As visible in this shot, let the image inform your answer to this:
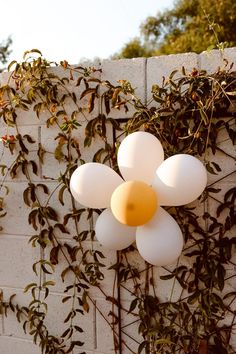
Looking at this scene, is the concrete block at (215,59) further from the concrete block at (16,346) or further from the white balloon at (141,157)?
the concrete block at (16,346)

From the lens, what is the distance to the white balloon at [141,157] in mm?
1397

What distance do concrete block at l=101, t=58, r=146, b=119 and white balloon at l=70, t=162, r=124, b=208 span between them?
1.10ft

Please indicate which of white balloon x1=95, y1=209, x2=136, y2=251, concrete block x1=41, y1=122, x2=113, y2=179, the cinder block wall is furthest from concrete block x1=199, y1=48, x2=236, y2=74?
white balloon x1=95, y1=209, x2=136, y2=251

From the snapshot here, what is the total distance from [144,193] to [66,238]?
0.65 meters

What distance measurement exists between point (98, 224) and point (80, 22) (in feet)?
16.5

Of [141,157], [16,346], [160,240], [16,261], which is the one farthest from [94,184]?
[16,346]

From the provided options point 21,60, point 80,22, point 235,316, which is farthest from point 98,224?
point 80,22

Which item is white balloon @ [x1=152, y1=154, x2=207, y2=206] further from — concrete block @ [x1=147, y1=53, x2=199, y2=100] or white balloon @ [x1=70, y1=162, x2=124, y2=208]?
Result: concrete block @ [x1=147, y1=53, x2=199, y2=100]

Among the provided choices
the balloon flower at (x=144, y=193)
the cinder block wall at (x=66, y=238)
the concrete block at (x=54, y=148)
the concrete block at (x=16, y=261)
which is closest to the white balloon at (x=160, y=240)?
the balloon flower at (x=144, y=193)

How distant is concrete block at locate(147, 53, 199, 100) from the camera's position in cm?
160

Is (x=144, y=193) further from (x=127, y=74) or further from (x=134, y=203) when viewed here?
(x=127, y=74)

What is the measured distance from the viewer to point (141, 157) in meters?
1.40

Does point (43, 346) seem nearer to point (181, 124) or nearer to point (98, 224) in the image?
point (98, 224)

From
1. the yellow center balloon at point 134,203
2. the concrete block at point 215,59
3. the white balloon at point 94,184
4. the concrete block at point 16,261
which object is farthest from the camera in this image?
the concrete block at point 16,261
